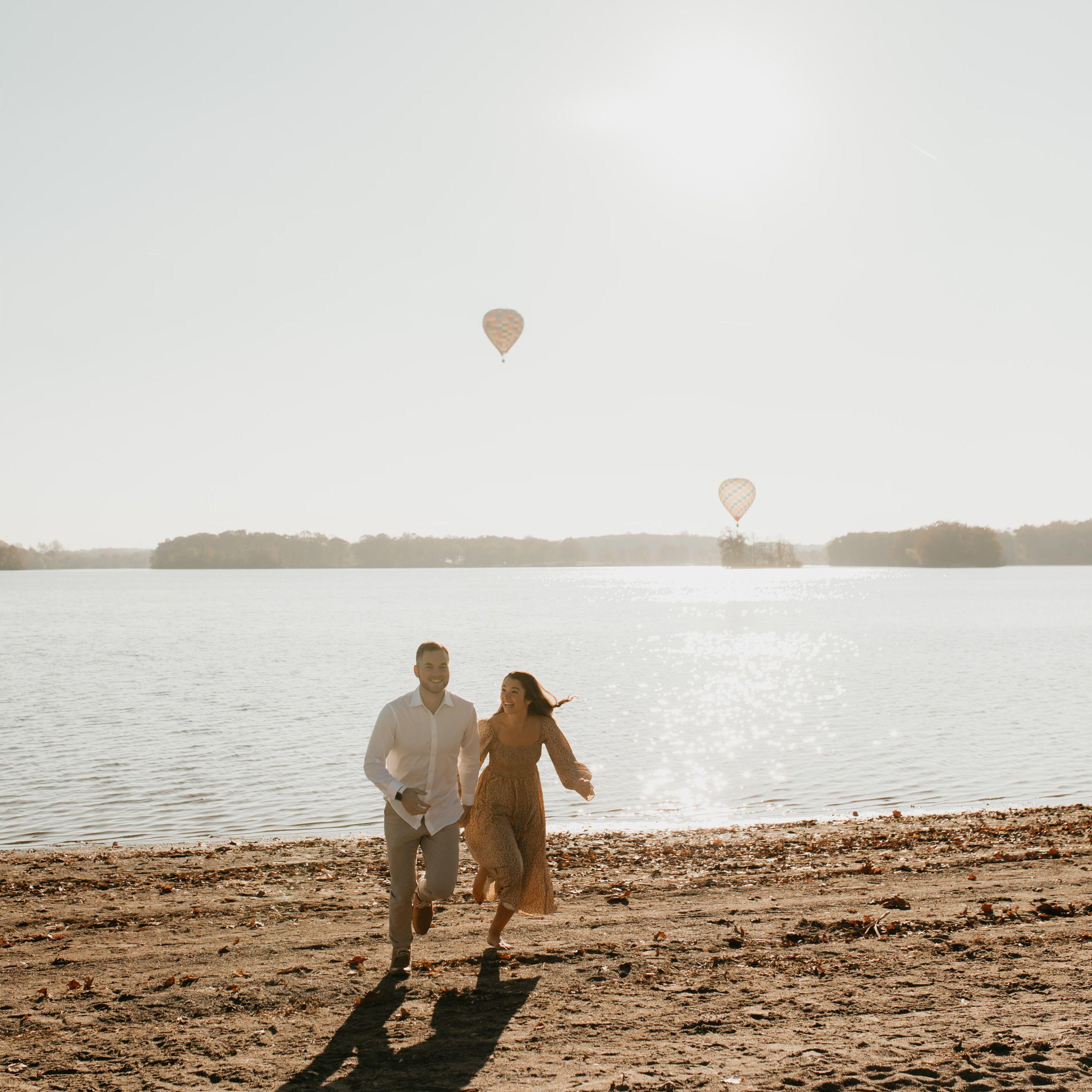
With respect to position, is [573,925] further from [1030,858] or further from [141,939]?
[1030,858]

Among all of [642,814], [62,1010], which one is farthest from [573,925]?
[642,814]

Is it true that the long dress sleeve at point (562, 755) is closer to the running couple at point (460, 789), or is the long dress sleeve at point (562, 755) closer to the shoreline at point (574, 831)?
the running couple at point (460, 789)

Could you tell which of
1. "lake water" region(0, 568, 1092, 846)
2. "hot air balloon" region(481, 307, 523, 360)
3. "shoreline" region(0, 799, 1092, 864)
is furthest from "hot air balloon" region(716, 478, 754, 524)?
"shoreline" region(0, 799, 1092, 864)

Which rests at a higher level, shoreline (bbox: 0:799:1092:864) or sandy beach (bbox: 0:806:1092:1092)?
sandy beach (bbox: 0:806:1092:1092)

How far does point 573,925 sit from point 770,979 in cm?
197

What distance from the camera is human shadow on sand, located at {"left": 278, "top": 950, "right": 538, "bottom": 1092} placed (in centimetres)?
547

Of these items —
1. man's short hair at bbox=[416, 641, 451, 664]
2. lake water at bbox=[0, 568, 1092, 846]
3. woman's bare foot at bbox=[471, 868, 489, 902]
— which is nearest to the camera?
man's short hair at bbox=[416, 641, 451, 664]

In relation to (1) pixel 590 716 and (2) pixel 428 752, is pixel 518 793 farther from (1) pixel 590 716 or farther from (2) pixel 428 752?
(1) pixel 590 716

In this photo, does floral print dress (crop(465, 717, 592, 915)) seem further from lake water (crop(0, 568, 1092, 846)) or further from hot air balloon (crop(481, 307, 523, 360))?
hot air balloon (crop(481, 307, 523, 360))

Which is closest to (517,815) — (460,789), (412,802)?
Answer: (460,789)

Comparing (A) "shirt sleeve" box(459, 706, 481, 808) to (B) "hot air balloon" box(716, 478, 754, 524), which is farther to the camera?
(B) "hot air balloon" box(716, 478, 754, 524)

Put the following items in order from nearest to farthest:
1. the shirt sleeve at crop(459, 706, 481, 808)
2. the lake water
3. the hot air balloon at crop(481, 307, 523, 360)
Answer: the shirt sleeve at crop(459, 706, 481, 808), the lake water, the hot air balloon at crop(481, 307, 523, 360)

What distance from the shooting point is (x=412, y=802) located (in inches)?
263

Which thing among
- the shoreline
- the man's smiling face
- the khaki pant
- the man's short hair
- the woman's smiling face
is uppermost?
the man's short hair
